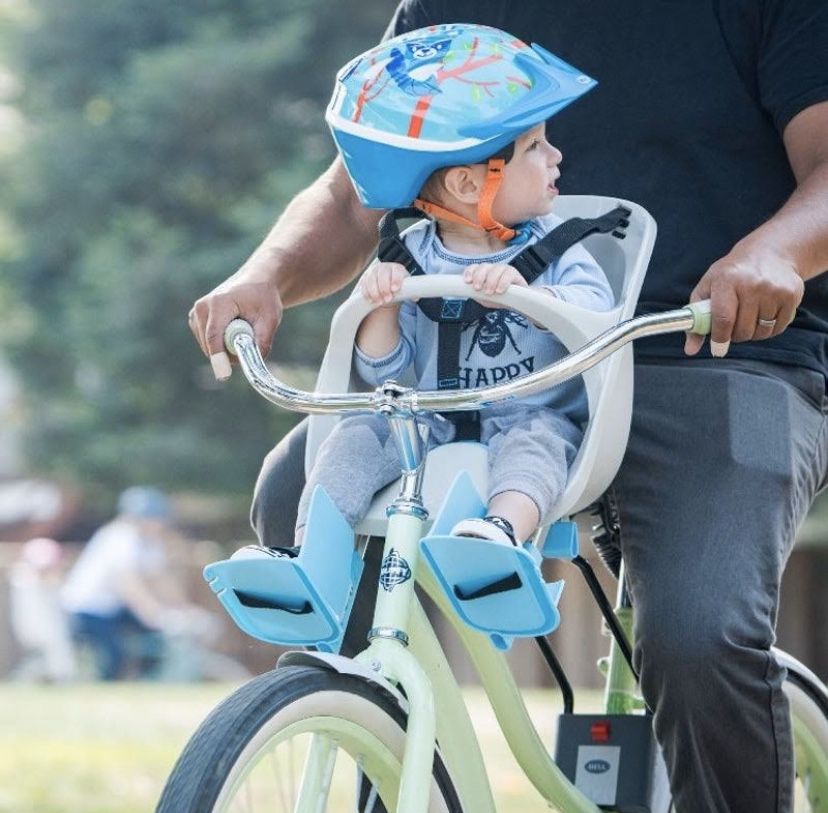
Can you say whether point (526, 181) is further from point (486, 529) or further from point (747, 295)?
point (486, 529)

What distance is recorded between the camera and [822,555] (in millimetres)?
18688

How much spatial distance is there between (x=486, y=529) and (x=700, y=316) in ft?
1.43

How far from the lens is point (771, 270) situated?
265 cm

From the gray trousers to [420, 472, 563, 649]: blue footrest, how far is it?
→ 35cm

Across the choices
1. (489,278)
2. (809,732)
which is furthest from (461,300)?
(809,732)

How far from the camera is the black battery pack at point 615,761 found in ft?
10.5

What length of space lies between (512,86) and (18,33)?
54.8 ft

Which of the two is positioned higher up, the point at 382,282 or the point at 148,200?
the point at 148,200

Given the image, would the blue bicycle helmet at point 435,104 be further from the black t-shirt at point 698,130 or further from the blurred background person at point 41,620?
the blurred background person at point 41,620

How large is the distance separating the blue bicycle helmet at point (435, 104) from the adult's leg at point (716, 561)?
620mm

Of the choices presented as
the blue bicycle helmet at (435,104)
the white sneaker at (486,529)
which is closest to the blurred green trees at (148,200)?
the blue bicycle helmet at (435,104)

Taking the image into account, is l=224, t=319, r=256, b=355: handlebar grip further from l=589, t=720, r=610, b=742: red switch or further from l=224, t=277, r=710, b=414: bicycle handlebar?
l=589, t=720, r=610, b=742: red switch

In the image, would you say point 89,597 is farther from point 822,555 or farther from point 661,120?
point 661,120

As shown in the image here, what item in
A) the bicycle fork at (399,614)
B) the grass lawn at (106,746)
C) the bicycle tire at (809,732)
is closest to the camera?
the bicycle fork at (399,614)
